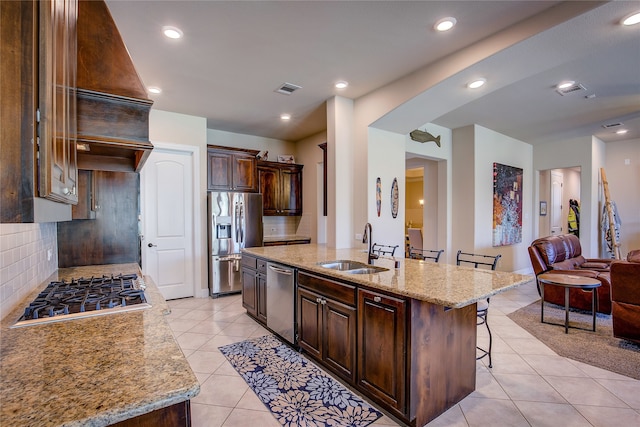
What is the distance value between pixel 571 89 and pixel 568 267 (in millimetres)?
2463

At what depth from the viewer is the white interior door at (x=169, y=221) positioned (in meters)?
4.52

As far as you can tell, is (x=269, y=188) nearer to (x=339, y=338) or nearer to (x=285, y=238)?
(x=285, y=238)

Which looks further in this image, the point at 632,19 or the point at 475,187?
the point at 475,187

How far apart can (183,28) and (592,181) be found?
290 inches

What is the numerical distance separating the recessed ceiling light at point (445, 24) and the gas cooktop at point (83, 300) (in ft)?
9.20

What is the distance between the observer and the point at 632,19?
2219 millimetres

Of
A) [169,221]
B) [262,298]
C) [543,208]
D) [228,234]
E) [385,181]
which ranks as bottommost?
[262,298]

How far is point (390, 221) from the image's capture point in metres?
4.30

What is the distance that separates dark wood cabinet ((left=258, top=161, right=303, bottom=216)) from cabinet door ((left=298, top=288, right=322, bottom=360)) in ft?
10.2

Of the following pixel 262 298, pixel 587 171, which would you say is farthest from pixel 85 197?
pixel 587 171

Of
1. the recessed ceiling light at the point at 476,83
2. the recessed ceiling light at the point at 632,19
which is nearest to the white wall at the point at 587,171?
the recessed ceiling light at the point at 476,83

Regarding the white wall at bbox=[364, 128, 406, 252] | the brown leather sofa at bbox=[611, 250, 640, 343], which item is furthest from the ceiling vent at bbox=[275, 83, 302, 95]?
the brown leather sofa at bbox=[611, 250, 640, 343]

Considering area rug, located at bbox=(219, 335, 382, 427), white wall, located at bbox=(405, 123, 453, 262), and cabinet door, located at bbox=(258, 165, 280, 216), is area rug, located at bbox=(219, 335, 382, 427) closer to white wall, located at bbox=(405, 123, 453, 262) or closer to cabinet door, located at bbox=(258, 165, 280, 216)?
cabinet door, located at bbox=(258, 165, 280, 216)

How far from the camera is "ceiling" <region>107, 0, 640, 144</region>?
229 cm
